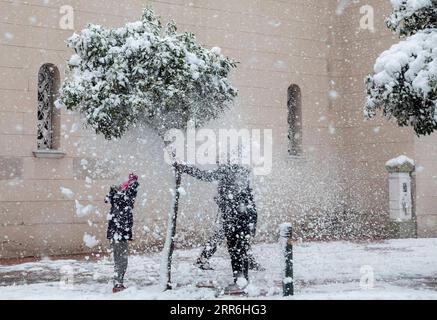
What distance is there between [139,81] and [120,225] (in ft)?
5.91

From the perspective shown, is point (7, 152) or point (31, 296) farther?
point (7, 152)

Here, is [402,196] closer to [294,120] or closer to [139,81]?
[294,120]

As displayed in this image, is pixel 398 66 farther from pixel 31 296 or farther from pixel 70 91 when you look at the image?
pixel 31 296

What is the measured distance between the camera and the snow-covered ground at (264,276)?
7164 millimetres

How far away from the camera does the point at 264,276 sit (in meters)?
8.73

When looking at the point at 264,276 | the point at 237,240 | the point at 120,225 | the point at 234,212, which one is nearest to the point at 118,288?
the point at 120,225

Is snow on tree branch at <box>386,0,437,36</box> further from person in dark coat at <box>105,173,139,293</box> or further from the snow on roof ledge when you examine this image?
the snow on roof ledge

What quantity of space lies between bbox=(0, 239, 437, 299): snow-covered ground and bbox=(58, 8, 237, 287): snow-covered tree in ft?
3.08

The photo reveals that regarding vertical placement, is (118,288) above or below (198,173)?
below

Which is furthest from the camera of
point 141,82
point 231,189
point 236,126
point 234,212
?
point 236,126

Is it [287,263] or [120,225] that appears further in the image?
[120,225]
